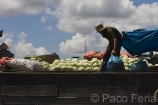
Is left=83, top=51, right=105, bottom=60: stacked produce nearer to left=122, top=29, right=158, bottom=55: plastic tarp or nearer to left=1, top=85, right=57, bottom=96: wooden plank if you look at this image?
left=122, top=29, right=158, bottom=55: plastic tarp

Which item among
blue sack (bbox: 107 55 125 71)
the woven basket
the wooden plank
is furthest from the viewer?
the woven basket

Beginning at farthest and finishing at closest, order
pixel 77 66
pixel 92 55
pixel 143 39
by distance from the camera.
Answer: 1. pixel 92 55
2. pixel 77 66
3. pixel 143 39

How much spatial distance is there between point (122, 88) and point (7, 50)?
4.49 metres

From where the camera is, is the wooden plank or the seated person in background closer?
the wooden plank

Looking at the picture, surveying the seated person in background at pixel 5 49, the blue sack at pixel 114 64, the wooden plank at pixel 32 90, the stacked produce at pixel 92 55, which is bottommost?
the wooden plank at pixel 32 90

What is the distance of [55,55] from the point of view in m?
10.9

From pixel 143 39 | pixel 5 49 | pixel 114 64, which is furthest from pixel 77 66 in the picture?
pixel 5 49

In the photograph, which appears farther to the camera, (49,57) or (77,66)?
(49,57)

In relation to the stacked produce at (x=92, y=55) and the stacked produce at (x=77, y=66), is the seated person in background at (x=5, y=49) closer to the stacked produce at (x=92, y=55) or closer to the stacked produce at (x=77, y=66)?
the stacked produce at (x=77, y=66)

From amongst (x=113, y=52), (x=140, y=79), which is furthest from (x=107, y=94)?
(x=113, y=52)

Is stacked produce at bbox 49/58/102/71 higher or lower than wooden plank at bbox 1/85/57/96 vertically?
higher

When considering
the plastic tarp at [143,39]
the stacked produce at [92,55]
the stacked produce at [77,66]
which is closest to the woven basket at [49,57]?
the stacked produce at [92,55]

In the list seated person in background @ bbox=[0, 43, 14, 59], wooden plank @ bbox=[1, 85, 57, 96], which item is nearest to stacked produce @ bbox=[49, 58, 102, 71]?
seated person in background @ bbox=[0, 43, 14, 59]

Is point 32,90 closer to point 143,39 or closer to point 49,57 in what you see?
point 143,39
